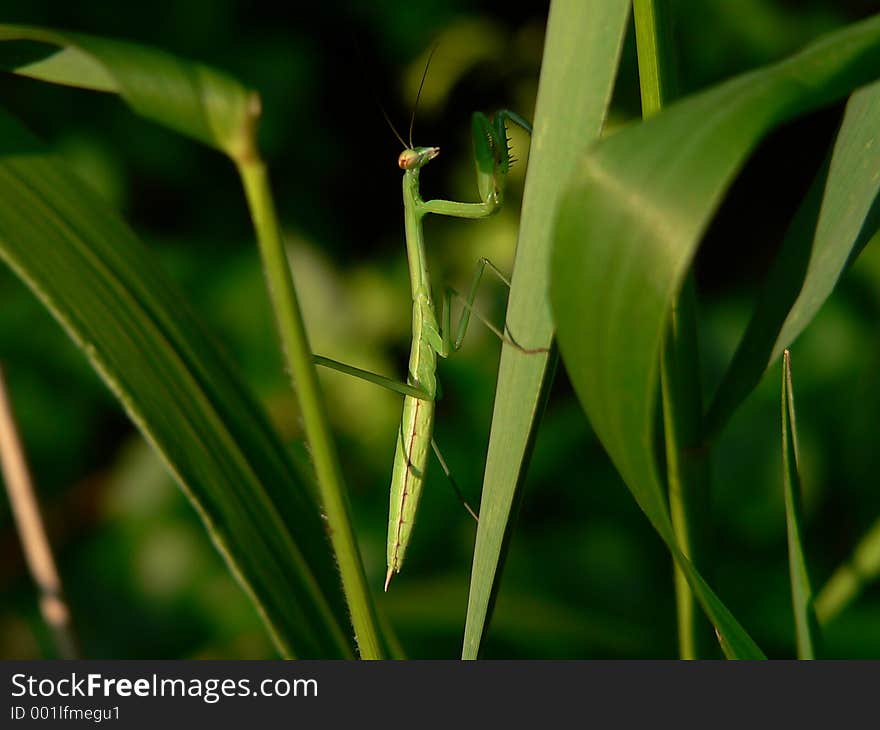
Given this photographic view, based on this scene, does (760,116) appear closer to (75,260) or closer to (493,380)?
(75,260)

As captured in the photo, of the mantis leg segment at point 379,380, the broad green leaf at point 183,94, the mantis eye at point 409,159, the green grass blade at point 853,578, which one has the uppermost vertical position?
the mantis eye at point 409,159

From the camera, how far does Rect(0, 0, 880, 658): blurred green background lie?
1246 mm

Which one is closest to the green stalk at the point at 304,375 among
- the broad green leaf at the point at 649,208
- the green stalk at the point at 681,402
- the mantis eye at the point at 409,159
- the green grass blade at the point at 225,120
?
the green grass blade at the point at 225,120

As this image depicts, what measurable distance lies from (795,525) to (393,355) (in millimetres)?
963

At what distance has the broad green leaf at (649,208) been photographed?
12.4 inches

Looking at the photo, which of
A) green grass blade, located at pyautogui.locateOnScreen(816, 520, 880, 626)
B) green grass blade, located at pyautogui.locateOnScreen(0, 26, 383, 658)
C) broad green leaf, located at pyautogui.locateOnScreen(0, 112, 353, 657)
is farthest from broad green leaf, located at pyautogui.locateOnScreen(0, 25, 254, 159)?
green grass blade, located at pyautogui.locateOnScreen(816, 520, 880, 626)

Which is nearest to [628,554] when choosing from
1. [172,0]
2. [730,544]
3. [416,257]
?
[730,544]

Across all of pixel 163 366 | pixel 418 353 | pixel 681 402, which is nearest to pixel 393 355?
pixel 418 353

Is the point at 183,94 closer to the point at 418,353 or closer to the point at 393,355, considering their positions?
the point at 418,353

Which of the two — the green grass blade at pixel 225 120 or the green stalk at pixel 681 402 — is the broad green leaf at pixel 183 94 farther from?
the green stalk at pixel 681 402

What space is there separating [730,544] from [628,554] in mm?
153

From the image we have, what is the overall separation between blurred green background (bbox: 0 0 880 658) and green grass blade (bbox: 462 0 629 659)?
70cm

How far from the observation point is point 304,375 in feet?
1.14

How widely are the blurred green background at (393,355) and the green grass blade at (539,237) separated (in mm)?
702
